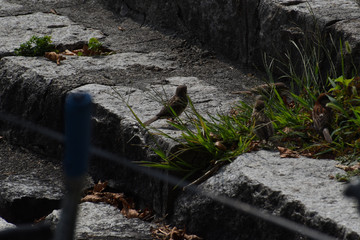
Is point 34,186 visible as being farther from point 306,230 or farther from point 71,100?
point 71,100

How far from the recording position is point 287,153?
4.05 meters

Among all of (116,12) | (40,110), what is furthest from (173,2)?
(40,110)

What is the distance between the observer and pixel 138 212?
4.45 metres

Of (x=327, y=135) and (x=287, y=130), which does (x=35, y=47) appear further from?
(x=327, y=135)

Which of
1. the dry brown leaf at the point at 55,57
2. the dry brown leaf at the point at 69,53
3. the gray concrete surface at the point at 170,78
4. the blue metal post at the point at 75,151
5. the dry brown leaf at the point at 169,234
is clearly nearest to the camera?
the blue metal post at the point at 75,151

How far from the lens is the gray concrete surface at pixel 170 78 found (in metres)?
3.62

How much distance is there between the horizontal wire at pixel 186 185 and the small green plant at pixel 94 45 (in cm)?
109

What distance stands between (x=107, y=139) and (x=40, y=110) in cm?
95

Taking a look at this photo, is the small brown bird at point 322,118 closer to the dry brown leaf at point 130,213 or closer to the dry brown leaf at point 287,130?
the dry brown leaf at point 287,130

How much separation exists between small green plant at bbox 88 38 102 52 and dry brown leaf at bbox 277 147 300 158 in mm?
2855

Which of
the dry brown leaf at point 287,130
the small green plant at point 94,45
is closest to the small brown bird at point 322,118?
the dry brown leaf at point 287,130

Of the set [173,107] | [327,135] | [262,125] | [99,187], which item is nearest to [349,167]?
[327,135]

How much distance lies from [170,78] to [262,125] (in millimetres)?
1743

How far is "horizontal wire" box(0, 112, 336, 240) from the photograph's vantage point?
329 centimetres
